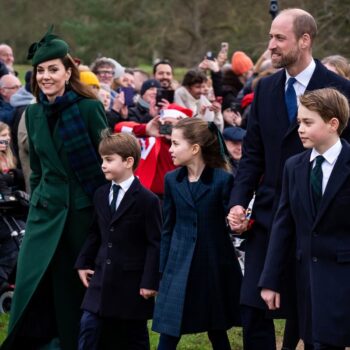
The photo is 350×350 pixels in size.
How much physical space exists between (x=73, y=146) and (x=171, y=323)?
1.28m

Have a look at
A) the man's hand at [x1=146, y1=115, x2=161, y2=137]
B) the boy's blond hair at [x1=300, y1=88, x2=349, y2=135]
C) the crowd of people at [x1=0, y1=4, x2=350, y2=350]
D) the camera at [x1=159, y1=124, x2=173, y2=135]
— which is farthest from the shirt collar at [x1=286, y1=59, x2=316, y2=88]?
the man's hand at [x1=146, y1=115, x2=161, y2=137]

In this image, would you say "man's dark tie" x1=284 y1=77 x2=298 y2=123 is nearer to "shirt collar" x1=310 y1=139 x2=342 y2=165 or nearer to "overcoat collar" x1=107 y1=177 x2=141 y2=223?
"shirt collar" x1=310 y1=139 x2=342 y2=165

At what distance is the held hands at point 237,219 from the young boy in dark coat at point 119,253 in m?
0.71

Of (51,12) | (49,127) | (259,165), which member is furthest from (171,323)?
(51,12)

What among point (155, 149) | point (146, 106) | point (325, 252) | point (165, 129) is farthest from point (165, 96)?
point (325, 252)

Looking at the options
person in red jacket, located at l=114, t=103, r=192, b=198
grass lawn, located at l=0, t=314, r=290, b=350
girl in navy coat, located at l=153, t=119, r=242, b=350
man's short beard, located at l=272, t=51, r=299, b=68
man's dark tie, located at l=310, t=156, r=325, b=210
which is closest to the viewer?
man's dark tie, located at l=310, t=156, r=325, b=210

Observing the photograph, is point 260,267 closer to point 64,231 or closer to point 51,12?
point 64,231

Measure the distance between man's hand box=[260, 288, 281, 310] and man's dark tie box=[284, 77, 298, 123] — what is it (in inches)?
39.5

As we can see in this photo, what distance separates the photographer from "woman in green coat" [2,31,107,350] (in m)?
6.15

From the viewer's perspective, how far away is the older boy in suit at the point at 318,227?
191 inches

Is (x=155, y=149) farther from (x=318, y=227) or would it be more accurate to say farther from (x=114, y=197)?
(x=318, y=227)

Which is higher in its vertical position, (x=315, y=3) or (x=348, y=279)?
(x=315, y=3)

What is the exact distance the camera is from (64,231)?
623 cm

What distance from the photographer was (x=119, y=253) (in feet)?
19.8
